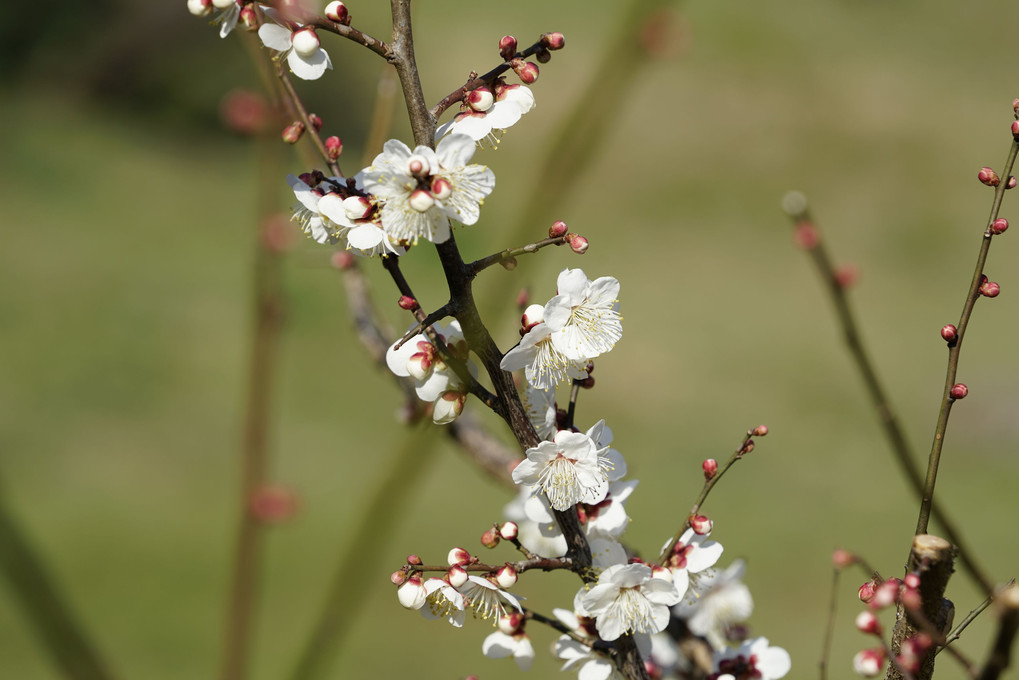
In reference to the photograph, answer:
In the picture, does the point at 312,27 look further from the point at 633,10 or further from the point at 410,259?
the point at 410,259

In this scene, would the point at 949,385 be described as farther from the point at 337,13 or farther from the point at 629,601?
the point at 337,13

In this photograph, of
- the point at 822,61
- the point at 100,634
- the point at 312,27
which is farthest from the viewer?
the point at 822,61

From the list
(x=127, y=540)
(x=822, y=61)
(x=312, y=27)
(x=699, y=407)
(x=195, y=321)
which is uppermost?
(x=822, y=61)

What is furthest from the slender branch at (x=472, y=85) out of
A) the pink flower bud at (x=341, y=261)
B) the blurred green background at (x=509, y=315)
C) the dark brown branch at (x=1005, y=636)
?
the blurred green background at (x=509, y=315)

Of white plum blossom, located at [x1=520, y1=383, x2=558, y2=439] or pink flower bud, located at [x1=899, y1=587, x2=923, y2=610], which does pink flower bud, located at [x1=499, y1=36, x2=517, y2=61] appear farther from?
pink flower bud, located at [x1=899, y1=587, x2=923, y2=610]

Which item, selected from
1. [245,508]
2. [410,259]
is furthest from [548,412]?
[410,259]

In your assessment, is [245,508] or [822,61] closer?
[245,508]

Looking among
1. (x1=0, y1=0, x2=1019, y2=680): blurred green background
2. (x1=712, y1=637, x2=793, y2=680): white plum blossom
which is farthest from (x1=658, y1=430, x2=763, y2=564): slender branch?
(x1=0, y1=0, x2=1019, y2=680): blurred green background

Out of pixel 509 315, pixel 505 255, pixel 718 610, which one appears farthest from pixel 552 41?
pixel 509 315
